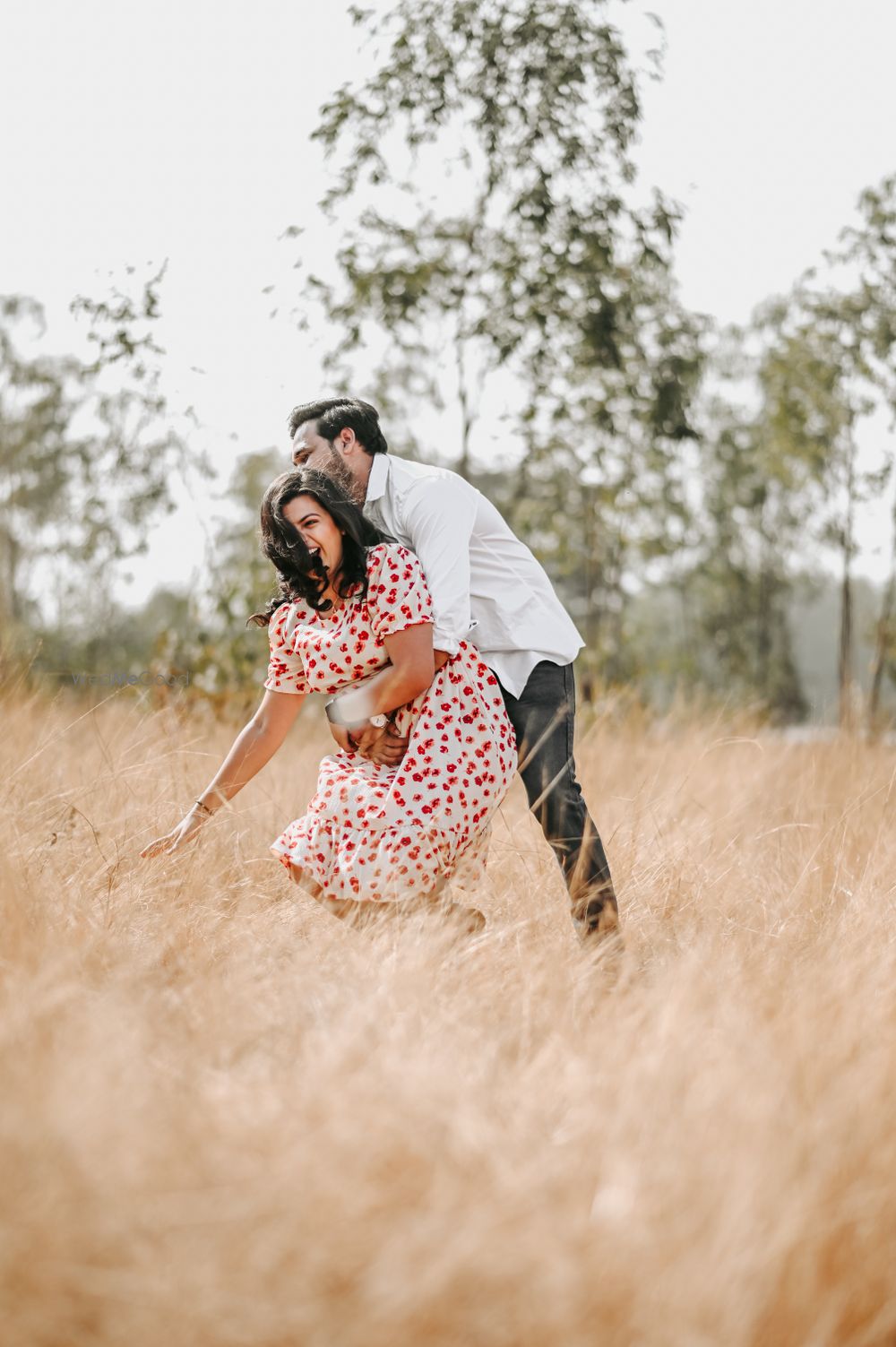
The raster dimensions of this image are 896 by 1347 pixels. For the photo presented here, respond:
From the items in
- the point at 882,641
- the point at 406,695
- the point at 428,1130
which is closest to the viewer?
the point at 428,1130

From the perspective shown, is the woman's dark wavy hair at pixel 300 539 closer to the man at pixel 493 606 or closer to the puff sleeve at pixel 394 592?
the puff sleeve at pixel 394 592

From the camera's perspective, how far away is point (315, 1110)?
1947mm

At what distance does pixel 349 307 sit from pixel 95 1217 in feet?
29.3

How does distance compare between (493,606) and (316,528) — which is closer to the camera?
(316,528)

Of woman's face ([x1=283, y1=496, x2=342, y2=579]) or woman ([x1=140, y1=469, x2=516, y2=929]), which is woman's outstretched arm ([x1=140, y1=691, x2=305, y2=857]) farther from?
woman's face ([x1=283, y1=496, x2=342, y2=579])

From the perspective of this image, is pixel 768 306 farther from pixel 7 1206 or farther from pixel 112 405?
pixel 7 1206

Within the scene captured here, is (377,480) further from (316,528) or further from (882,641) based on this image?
A: (882,641)

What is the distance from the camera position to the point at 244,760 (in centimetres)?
351

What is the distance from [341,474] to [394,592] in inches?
21.0

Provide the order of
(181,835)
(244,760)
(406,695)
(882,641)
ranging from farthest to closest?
(882,641) → (244,760) → (181,835) → (406,695)

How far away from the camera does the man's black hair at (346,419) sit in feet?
12.1

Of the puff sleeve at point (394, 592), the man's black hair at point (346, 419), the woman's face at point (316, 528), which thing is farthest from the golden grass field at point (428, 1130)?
the man's black hair at point (346, 419)

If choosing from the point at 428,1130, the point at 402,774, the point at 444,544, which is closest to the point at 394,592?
the point at 444,544

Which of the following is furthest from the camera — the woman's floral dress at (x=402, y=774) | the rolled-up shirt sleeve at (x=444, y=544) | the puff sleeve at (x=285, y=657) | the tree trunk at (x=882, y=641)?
the tree trunk at (x=882, y=641)
